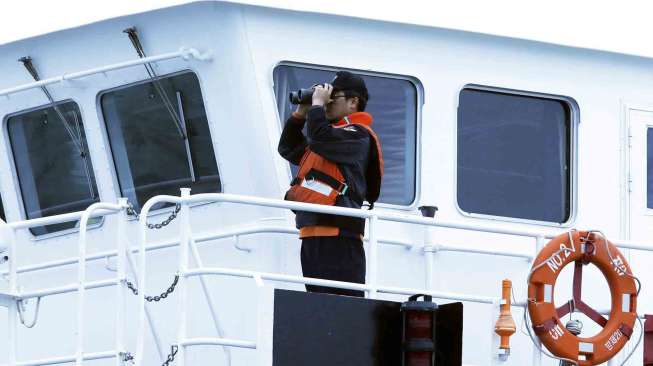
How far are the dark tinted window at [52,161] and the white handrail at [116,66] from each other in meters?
0.20

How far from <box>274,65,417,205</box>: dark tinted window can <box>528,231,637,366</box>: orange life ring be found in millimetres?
1219

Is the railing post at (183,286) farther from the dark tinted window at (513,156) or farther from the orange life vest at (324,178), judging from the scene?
the dark tinted window at (513,156)

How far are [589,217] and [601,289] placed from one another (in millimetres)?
485

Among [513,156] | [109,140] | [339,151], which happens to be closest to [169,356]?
[339,151]

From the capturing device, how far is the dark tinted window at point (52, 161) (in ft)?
33.4

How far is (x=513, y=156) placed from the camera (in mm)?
10164

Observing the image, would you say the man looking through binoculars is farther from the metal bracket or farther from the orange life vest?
the metal bracket

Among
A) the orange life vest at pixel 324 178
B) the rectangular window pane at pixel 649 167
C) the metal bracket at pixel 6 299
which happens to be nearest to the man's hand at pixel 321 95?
the orange life vest at pixel 324 178

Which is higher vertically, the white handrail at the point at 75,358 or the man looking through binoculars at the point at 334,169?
the man looking through binoculars at the point at 334,169

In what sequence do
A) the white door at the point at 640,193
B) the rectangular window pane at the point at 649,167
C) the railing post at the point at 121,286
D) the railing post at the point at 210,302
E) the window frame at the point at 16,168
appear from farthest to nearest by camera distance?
the rectangular window pane at the point at 649,167
the white door at the point at 640,193
the window frame at the point at 16,168
the railing post at the point at 210,302
the railing post at the point at 121,286

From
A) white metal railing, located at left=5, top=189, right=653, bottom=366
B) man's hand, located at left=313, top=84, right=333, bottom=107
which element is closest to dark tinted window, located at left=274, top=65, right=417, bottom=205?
man's hand, located at left=313, top=84, right=333, bottom=107

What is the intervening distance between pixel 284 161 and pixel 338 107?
1.88 ft

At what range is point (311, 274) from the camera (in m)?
8.71

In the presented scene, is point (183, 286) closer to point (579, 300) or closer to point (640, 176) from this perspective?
point (579, 300)
